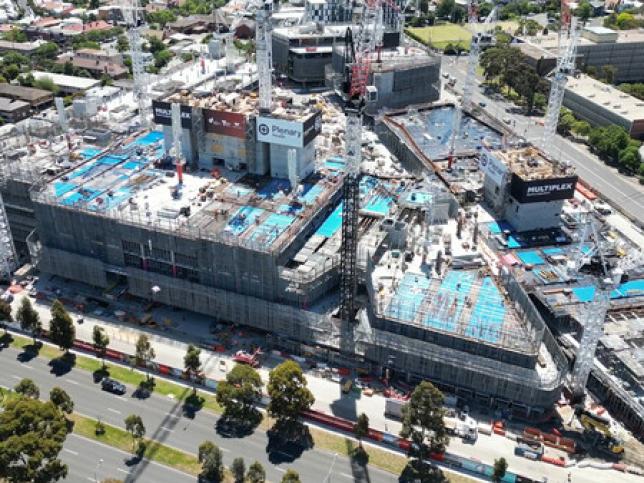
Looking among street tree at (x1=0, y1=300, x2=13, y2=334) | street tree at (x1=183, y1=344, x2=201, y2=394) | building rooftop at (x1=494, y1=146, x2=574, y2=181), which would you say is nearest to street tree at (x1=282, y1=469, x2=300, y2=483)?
street tree at (x1=183, y1=344, x2=201, y2=394)

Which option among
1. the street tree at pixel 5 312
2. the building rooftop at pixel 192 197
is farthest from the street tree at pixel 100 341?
the building rooftop at pixel 192 197

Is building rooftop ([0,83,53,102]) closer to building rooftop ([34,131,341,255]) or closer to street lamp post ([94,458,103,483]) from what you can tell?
building rooftop ([34,131,341,255])

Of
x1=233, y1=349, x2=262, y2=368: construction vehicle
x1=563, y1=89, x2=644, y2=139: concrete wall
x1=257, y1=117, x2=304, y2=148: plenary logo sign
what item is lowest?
x1=233, y1=349, x2=262, y2=368: construction vehicle

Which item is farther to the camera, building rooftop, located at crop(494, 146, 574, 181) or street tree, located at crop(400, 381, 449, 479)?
building rooftop, located at crop(494, 146, 574, 181)

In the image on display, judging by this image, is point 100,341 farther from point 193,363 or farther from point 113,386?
point 193,363

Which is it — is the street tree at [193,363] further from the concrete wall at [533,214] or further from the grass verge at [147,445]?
the concrete wall at [533,214]

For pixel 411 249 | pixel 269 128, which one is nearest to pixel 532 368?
pixel 411 249
